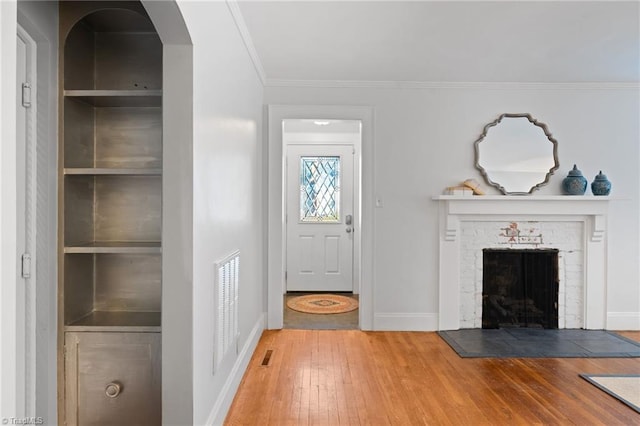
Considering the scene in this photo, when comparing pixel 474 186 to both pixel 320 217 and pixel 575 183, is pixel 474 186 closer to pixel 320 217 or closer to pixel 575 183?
pixel 575 183

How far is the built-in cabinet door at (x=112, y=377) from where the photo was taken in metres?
1.84

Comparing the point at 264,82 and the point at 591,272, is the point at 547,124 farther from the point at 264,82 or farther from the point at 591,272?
the point at 264,82

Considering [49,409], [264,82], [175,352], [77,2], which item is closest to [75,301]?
[49,409]

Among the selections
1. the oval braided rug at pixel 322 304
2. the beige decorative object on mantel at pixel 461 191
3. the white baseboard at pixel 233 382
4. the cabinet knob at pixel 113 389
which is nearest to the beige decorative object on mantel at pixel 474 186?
the beige decorative object on mantel at pixel 461 191

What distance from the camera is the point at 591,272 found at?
4.01m

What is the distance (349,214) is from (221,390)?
372 centimetres

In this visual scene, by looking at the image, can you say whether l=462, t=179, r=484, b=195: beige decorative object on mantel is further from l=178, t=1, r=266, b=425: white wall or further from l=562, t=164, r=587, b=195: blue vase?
l=178, t=1, r=266, b=425: white wall

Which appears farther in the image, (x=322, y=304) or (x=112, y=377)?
(x=322, y=304)

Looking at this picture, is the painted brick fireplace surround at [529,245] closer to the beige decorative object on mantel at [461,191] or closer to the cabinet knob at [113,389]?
the beige decorative object on mantel at [461,191]

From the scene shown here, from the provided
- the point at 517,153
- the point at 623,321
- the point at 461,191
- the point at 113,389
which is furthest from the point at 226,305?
the point at 623,321

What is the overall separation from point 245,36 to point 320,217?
3213 mm

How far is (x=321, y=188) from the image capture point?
5.74 m

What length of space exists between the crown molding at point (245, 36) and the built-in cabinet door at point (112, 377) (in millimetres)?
1926

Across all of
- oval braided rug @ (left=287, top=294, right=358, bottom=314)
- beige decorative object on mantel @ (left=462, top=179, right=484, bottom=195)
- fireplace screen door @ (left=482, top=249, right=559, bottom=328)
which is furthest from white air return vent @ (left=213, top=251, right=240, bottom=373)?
fireplace screen door @ (left=482, top=249, right=559, bottom=328)
